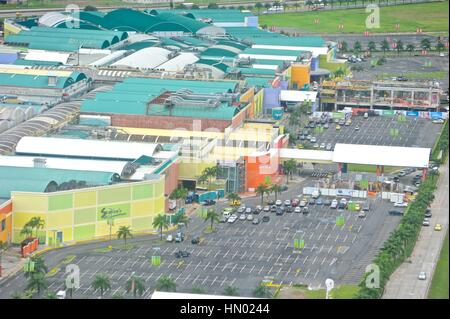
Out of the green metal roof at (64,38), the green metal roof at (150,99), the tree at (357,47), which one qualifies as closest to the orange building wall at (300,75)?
the green metal roof at (150,99)

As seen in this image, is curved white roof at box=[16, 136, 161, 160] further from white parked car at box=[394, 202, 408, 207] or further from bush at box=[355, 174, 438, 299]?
bush at box=[355, 174, 438, 299]

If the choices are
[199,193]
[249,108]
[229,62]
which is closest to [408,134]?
[249,108]

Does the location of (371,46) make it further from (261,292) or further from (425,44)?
(261,292)

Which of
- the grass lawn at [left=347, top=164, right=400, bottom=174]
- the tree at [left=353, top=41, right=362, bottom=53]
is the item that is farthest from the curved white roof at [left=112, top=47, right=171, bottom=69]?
the tree at [left=353, top=41, right=362, bottom=53]

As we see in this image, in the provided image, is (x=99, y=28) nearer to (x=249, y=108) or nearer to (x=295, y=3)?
(x=249, y=108)

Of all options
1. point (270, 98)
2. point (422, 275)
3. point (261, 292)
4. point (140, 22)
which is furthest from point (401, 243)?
point (140, 22)
